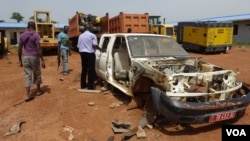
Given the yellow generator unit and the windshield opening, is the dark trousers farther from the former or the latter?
the yellow generator unit

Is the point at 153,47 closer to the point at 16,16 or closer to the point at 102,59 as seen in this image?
the point at 102,59

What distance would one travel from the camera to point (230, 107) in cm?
450

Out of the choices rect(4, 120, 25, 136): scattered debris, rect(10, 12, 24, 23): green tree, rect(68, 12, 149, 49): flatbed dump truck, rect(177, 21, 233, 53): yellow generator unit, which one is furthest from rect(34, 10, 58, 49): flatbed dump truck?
rect(10, 12, 24, 23): green tree

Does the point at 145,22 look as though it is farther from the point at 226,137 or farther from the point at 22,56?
the point at 226,137

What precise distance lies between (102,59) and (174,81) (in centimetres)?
314

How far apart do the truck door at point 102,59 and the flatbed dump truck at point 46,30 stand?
11.8m

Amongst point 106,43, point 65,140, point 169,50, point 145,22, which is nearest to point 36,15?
point 145,22

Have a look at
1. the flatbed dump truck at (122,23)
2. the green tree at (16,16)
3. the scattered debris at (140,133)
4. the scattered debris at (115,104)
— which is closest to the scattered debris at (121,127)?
the scattered debris at (140,133)

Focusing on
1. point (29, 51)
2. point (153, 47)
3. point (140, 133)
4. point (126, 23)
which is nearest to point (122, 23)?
point (126, 23)

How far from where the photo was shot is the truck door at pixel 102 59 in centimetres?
707

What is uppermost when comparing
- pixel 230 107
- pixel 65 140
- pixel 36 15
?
pixel 36 15

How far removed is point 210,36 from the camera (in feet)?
58.2

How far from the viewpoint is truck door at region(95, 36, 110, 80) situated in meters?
7.07

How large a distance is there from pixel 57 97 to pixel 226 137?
170 inches
